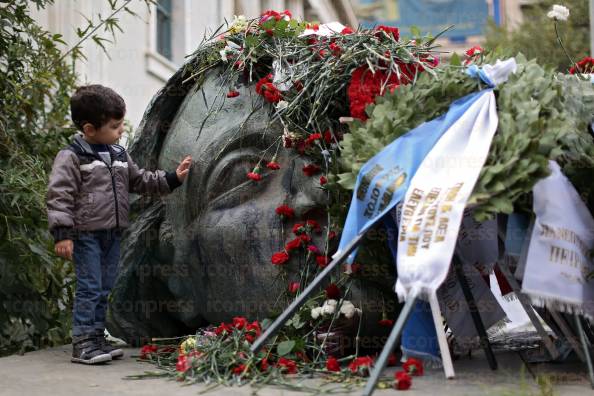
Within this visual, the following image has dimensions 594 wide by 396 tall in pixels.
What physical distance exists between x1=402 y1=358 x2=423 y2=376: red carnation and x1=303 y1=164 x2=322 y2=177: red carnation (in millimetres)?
1143

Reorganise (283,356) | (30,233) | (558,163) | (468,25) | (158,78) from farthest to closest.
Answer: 1. (468,25)
2. (158,78)
3. (30,233)
4. (283,356)
5. (558,163)

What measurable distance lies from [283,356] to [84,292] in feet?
3.79

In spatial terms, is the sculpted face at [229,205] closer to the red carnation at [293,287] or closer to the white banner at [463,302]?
the red carnation at [293,287]

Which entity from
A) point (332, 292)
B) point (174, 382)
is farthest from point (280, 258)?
point (174, 382)

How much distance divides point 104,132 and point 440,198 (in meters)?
2.07

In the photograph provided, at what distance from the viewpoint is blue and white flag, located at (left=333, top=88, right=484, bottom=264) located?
139 inches

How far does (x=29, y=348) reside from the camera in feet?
17.2

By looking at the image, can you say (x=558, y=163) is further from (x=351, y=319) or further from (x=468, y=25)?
(x=468, y=25)

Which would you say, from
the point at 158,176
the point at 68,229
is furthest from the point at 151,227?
the point at 68,229

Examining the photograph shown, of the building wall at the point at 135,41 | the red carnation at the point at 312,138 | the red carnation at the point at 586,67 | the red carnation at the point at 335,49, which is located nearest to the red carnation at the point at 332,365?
the red carnation at the point at 312,138

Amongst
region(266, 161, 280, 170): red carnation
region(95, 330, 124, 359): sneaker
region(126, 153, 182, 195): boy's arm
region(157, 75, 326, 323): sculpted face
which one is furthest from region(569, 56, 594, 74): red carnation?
region(95, 330, 124, 359): sneaker

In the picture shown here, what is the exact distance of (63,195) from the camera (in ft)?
14.2

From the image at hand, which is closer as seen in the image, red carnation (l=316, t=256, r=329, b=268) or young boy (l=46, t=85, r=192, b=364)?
red carnation (l=316, t=256, r=329, b=268)

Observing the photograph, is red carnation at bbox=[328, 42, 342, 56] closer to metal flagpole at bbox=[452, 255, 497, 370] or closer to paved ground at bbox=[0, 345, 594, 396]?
metal flagpole at bbox=[452, 255, 497, 370]
